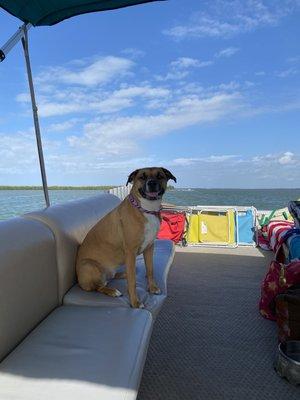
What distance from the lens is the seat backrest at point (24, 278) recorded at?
6.19ft

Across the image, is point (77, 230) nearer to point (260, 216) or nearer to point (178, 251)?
point (178, 251)

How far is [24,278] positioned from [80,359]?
585 millimetres

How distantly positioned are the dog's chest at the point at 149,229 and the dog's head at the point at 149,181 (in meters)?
0.16

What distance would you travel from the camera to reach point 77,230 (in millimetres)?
3133

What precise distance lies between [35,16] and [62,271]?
2.44m

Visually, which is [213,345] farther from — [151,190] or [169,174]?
[169,174]

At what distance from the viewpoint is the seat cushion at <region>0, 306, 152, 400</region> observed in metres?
1.52

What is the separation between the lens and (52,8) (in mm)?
3438

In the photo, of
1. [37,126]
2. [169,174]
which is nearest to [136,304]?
[169,174]

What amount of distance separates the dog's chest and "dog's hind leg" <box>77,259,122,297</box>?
1.36 feet

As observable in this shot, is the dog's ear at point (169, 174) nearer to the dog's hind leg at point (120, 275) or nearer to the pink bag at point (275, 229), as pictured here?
the dog's hind leg at point (120, 275)

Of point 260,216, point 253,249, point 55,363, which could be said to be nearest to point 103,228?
point 55,363

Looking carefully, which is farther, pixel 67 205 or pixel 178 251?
pixel 178 251

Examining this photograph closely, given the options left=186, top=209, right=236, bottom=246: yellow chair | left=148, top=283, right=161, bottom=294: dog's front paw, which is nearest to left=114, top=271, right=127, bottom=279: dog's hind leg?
left=148, top=283, right=161, bottom=294: dog's front paw
